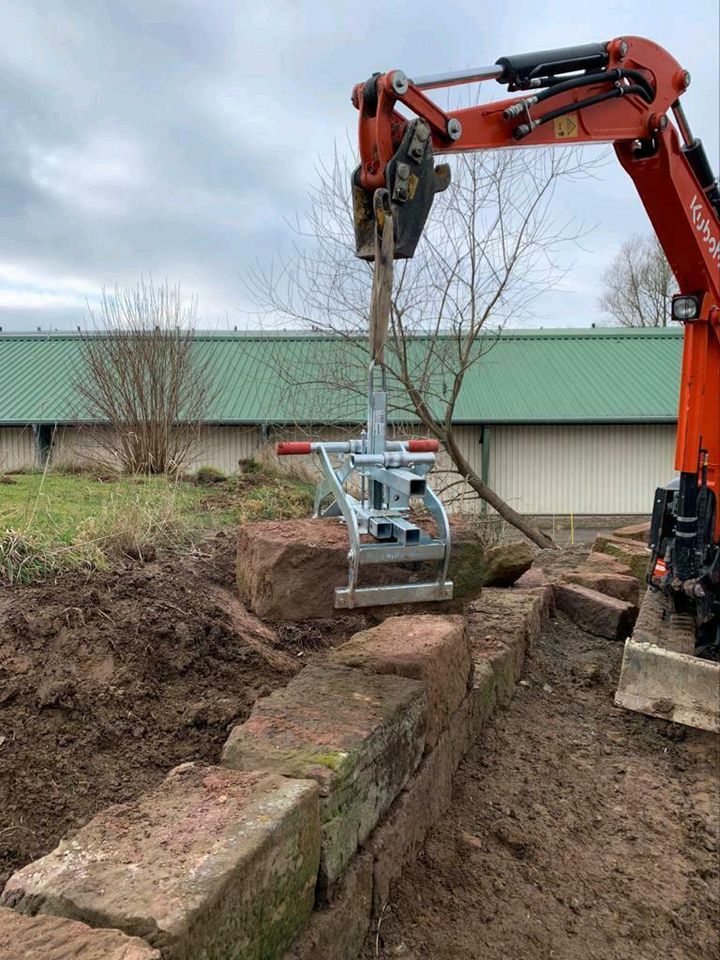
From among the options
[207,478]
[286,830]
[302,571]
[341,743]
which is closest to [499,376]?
[207,478]

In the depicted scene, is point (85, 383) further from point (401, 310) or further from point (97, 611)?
point (97, 611)

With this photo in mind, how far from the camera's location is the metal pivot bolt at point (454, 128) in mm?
3395

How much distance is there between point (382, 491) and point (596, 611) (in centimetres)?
383

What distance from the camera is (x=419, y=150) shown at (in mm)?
2947

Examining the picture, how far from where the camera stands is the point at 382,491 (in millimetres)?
3131

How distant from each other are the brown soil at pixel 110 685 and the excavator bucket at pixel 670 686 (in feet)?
6.36

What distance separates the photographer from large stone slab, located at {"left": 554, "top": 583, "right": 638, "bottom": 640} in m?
6.22

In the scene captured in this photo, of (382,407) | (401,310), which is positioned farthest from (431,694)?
(401,310)

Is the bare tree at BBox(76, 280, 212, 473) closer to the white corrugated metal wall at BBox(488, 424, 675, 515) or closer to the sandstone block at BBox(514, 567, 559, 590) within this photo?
the sandstone block at BBox(514, 567, 559, 590)

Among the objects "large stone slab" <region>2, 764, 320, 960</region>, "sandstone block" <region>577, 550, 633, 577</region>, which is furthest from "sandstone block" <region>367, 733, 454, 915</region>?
"sandstone block" <region>577, 550, 633, 577</region>

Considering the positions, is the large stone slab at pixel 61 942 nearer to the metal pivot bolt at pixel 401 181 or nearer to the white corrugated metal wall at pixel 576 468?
the metal pivot bolt at pixel 401 181

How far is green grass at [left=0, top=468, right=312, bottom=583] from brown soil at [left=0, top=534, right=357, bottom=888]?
216 mm

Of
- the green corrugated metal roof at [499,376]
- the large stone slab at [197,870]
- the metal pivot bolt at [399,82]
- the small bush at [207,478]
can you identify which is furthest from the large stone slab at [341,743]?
the green corrugated metal roof at [499,376]

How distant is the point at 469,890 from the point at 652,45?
179 inches
